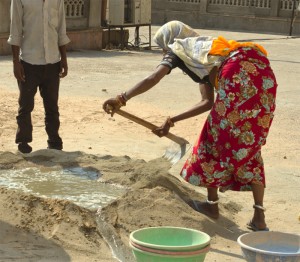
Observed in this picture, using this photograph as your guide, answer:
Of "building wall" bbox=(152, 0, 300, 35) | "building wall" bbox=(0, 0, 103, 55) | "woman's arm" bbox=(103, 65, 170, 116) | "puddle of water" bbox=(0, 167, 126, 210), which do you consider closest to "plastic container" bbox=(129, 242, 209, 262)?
"puddle of water" bbox=(0, 167, 126, 210)

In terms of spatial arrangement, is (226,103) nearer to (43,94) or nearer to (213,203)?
(213,203)

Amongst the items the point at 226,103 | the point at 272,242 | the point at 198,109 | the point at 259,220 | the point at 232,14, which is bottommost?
the point at 232,14

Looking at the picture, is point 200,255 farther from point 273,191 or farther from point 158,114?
point 158,114

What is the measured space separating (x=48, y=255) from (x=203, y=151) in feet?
5.00

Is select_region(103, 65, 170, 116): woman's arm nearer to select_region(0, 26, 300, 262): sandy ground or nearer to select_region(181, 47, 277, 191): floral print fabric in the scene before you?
select_region(181, 47, 277, 191): floral print fabric

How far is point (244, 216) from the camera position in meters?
6.79

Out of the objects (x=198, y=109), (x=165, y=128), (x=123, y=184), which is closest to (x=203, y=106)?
(x=198, y=109)

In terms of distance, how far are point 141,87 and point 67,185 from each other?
104 centimetres

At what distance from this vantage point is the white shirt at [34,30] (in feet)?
25.8

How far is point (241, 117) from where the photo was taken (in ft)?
20.0

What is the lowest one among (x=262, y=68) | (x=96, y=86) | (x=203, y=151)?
(x=96, y=86)

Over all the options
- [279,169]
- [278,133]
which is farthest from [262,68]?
[278,133]

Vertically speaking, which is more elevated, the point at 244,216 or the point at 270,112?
the point at 270,112

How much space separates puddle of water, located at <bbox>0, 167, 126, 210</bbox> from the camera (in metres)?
6.36
